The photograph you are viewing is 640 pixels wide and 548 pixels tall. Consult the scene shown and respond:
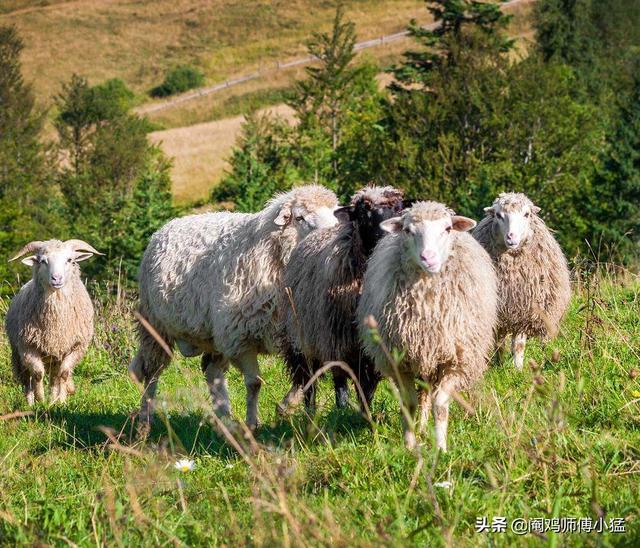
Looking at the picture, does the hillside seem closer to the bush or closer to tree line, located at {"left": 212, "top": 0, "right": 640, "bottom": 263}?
the bush

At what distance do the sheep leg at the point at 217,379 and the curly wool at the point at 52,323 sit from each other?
1.74 meters

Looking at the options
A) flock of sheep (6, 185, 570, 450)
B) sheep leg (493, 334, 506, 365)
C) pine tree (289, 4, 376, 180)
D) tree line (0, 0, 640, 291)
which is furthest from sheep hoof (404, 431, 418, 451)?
pine tree (289, 4, 376, 180)

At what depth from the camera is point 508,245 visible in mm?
7426

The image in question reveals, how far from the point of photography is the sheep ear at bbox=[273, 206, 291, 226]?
649cm

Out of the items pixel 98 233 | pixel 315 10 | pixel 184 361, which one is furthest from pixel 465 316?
pixel 315 10

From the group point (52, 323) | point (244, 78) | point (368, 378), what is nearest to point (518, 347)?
point (368, 378)

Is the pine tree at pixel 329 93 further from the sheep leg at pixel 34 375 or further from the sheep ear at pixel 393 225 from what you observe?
the sheep ear at pixel 393 225

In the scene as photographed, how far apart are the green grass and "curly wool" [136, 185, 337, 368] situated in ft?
3.31

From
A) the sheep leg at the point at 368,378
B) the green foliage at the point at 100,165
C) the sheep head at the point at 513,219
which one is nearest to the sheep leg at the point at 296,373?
the sheep leg at the point at 368,378

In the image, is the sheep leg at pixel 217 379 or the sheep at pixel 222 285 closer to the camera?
the sheep at pixel 222 285

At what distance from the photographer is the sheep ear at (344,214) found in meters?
5.92

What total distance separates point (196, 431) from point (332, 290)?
4.43 ft

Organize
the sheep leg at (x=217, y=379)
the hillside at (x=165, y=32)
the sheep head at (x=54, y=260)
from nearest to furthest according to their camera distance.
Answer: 1. the sheep leg at (x=217, y=379)
2. the sheep head at (x=54, y=260)
3. the hillside at (x=165, y=32)

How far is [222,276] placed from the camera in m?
6.66
